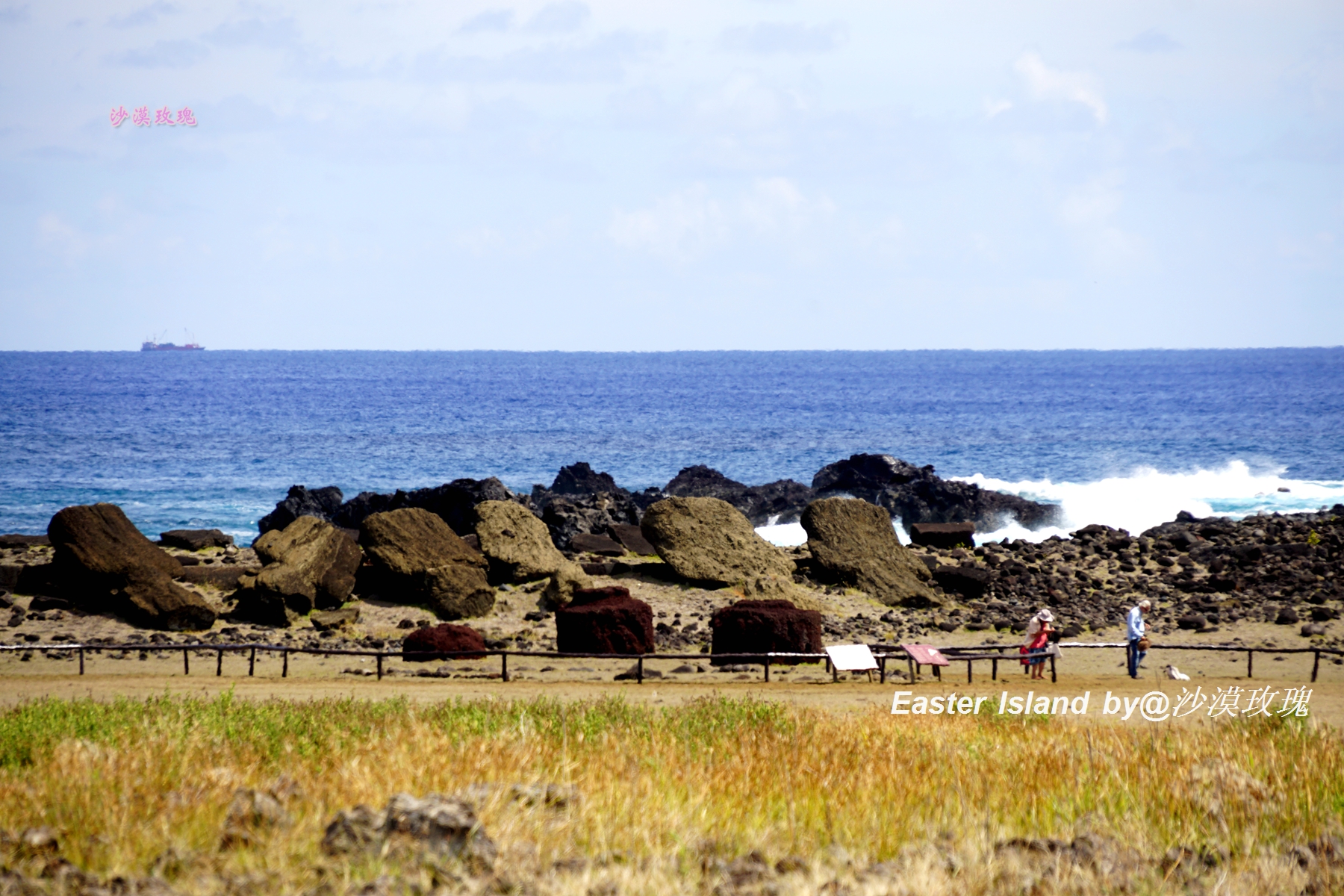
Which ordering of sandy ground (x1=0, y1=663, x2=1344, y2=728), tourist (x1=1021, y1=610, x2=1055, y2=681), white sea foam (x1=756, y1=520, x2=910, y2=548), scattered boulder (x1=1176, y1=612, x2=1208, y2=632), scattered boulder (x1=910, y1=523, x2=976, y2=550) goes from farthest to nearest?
white sea foam (x1=756, y1=520, x2=910, y2=548), scattered boulder (x1=910, y1=523, x2=976, y2=550), scattered boulder (x1=1176, y1=612, x2=1208, y2=632), tourist (x1=1021, y1=610, x2=1055, y2=681), sandy ground (x1=0, y1=663, x2=1344, y2=728)

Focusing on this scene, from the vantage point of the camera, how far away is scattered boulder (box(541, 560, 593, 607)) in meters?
27.6

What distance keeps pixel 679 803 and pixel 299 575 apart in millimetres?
18672

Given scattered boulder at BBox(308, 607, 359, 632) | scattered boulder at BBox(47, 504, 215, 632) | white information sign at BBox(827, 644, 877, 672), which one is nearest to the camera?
white information sign at BBox(827, 644, 877, 672)

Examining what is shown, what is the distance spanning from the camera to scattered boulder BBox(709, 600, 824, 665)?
22406 mm

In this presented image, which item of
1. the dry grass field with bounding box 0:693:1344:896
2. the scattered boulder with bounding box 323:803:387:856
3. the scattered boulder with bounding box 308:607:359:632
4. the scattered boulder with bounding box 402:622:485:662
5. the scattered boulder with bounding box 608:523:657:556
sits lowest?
the scattered boulder with bounding box 308:607:359:632

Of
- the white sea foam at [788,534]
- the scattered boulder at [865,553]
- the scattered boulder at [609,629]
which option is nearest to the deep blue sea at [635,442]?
the white sea foam at [788,534]

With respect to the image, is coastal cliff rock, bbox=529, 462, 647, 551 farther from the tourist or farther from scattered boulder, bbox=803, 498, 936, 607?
the tourist

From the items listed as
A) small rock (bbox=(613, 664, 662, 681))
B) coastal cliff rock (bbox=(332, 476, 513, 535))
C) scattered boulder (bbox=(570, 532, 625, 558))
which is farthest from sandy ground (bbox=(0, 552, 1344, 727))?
coastal cliff rock (bbox=(332, 476, 513, 535))

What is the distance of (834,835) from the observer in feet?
31.0

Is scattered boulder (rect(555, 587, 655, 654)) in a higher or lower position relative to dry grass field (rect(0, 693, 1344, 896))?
lower

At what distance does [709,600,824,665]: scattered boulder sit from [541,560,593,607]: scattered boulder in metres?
5.55

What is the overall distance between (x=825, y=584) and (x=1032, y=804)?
66.1 feet

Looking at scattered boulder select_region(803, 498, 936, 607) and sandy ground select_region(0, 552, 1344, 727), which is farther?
scattered boulder select_region(803, 498, 936, 607)

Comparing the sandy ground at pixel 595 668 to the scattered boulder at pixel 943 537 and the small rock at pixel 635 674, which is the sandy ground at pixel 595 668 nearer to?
the small rock at pixel 635 674
